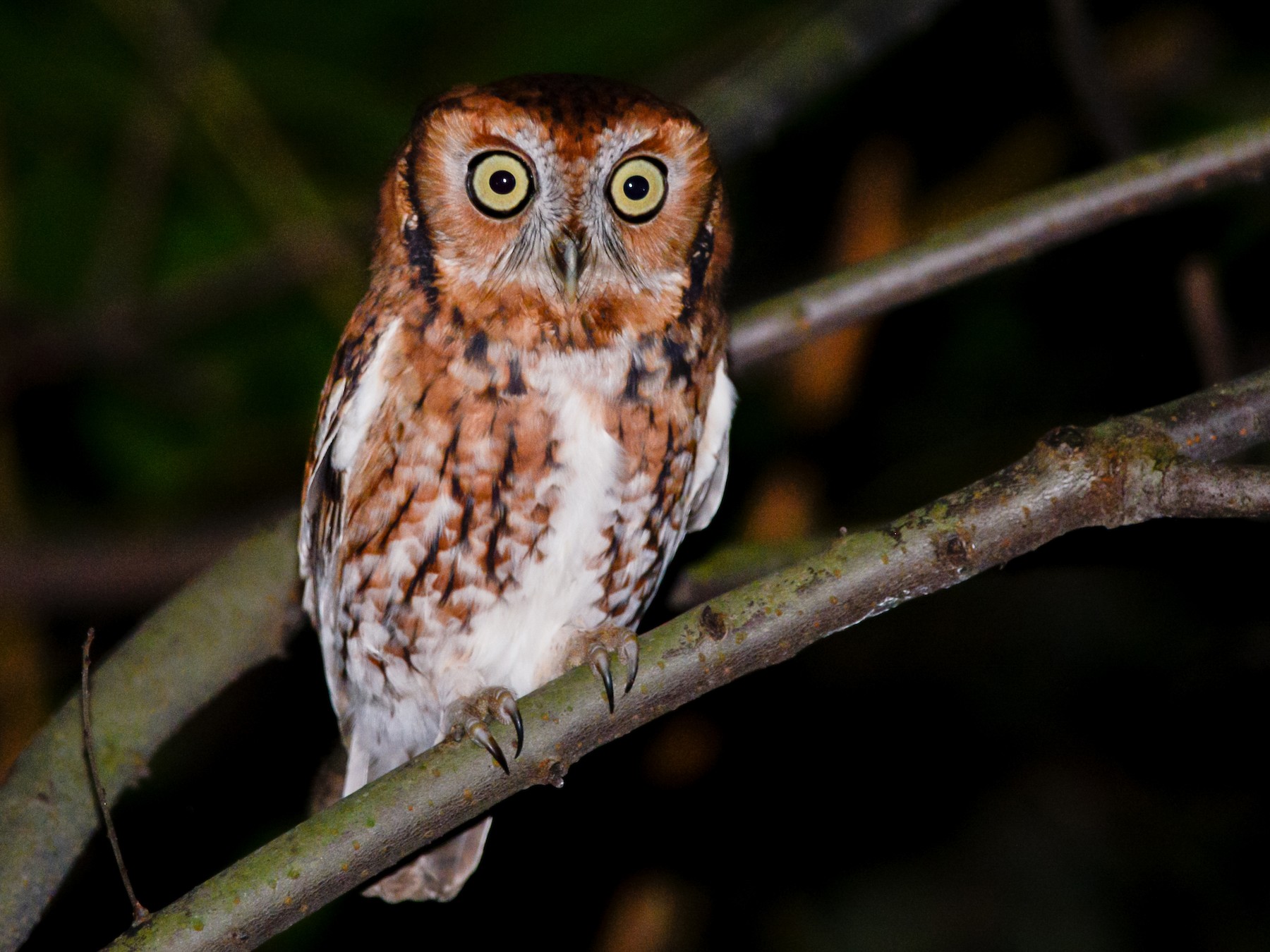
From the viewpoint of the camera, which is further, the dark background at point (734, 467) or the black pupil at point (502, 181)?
the dark background at point (734, 467)

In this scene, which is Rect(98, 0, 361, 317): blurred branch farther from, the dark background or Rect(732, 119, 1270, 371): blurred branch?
Rect(732, 119, 1270, 371): blurred branch

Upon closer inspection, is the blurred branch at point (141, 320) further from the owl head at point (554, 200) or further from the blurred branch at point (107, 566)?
the owl head at point (554, 200)

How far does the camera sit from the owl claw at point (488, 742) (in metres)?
1.71

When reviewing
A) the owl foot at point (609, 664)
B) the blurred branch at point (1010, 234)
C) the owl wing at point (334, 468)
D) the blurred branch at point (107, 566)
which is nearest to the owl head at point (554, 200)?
the owl wing at point (334, 468)

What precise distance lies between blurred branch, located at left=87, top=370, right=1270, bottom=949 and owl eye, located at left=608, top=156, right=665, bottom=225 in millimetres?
777

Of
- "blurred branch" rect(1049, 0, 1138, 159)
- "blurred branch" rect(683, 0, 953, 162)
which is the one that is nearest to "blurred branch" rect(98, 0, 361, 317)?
"blurred branch" rect(683, 0, 953, 162)

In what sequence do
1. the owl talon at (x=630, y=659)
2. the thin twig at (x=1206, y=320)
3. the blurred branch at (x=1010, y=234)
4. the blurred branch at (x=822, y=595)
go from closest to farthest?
1. the blurred branch at (x=822, y=595)
2. the owl talon at (x=630, y=659)
3. the blurred branch at (x=1010, y=234)
4. the thin twig at (x=1206, y=320)

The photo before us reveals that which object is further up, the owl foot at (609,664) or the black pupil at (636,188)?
the black pupil at (636,188)

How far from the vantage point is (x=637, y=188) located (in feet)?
7.07

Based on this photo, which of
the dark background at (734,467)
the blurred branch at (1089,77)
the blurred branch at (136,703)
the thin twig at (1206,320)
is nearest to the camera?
the blurred branch at (136,703)

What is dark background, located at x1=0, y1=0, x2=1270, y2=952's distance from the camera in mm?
3693

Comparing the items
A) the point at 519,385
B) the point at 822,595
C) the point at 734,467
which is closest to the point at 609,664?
the point at 822,595

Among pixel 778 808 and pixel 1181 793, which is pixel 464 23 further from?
pixel 1181 793

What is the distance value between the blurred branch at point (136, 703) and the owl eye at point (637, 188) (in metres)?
0.98
